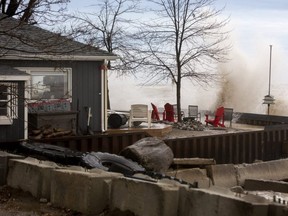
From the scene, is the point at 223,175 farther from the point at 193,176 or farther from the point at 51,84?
the point at 51,84

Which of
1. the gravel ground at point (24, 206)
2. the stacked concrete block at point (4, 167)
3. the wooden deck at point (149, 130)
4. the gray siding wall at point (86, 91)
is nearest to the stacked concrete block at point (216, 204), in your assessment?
the gravel ground at point (24, 206)

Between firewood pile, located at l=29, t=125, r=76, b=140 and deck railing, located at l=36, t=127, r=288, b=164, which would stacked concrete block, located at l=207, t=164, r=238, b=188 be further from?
firewood pile, located at l=29, t=125, r=76, b=140

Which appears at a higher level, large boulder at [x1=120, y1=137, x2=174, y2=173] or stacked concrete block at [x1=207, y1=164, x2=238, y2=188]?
large boulder at [x1=120, y1=137, x2=174, y2=173]

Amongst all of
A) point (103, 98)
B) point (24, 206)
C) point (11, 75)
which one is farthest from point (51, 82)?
point (24, 206)

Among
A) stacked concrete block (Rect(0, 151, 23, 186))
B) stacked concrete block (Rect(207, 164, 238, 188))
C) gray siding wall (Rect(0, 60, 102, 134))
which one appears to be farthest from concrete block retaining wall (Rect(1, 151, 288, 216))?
gray siding wall (Rect(0, 60, 102, 134))

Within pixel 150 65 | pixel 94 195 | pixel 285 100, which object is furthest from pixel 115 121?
pixel 285 100

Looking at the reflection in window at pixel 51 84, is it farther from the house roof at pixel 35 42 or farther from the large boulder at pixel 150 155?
the large boulder at pixel 150 155

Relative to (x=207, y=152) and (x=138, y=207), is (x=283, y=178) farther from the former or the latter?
(x=138, y=207)

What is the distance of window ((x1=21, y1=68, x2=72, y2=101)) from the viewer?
16234mm

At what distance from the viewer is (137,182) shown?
570 cm

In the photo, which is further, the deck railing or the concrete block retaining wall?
the deck railing

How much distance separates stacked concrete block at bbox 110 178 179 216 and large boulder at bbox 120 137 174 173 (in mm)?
5608

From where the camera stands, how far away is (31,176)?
720cm

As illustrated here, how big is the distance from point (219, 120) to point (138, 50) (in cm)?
803
